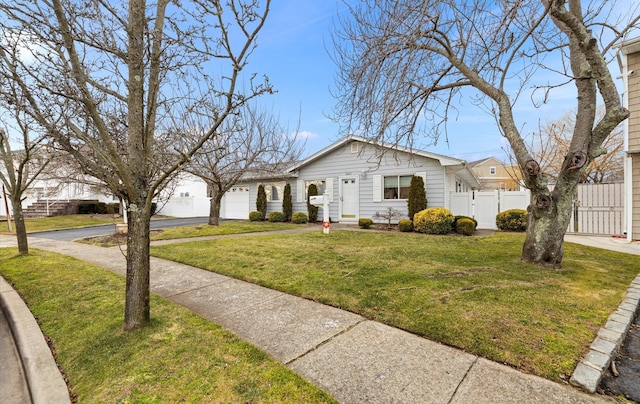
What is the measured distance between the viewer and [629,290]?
3988 mm

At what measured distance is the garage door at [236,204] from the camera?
1902cm

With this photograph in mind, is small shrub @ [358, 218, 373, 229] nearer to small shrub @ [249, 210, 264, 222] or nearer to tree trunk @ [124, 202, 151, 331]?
small shrub @ [249, 210, 264, 222]

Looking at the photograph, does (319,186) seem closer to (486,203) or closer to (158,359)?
(486,203)

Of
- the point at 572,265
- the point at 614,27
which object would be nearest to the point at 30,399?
the point at 572,265

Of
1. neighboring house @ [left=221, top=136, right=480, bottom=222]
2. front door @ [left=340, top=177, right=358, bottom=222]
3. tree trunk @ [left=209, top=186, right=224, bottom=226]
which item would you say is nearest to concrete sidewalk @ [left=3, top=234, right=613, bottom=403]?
neighboring house @ [left=221, top=136, right=480, bottom=222]

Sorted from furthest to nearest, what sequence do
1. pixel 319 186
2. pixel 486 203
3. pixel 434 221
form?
pixel 319 186, pixel 486 203, pixel 434 221

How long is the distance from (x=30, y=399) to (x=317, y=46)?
7021 mm

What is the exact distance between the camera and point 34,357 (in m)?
2.79

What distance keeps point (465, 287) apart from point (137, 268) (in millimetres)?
4088

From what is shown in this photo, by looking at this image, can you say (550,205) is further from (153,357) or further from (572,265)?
(153,357)

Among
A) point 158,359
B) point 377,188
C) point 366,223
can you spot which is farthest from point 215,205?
point 158,359

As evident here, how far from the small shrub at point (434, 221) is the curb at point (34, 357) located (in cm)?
1034

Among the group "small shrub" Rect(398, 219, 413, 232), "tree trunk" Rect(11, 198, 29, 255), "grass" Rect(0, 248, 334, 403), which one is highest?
"tree trunk" Rect(11, 198, 29, 255)

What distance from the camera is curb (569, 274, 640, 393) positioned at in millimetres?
2068
